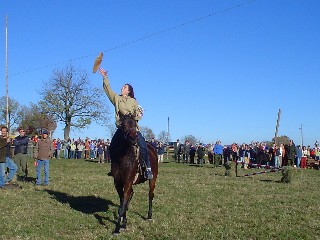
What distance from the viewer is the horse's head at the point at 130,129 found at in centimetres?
843

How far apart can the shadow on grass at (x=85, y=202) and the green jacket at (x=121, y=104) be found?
284 centimetres

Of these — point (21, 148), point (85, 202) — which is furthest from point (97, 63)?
point (21, 148)

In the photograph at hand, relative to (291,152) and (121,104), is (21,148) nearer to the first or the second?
(121,104)

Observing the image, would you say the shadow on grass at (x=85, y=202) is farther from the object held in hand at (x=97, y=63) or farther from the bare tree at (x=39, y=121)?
the bare tree at (x=39, y=121)

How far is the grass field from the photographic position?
27.2ft

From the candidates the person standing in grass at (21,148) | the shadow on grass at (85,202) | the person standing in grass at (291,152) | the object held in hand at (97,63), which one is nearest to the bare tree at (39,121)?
the person standing in grass at (291,152)

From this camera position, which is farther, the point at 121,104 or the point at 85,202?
the point at 85,202

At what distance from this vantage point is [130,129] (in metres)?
8.45

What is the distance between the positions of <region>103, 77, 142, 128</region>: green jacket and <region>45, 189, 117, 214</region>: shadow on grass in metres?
2.84

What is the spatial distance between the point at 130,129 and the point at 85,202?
443 cm

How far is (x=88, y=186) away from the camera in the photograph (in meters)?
15.8

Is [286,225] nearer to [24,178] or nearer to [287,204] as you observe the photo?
[287,204]

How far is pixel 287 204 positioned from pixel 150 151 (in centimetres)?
461

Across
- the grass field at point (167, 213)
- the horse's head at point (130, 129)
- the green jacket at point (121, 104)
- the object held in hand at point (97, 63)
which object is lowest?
the grass field at point (167, 213)
